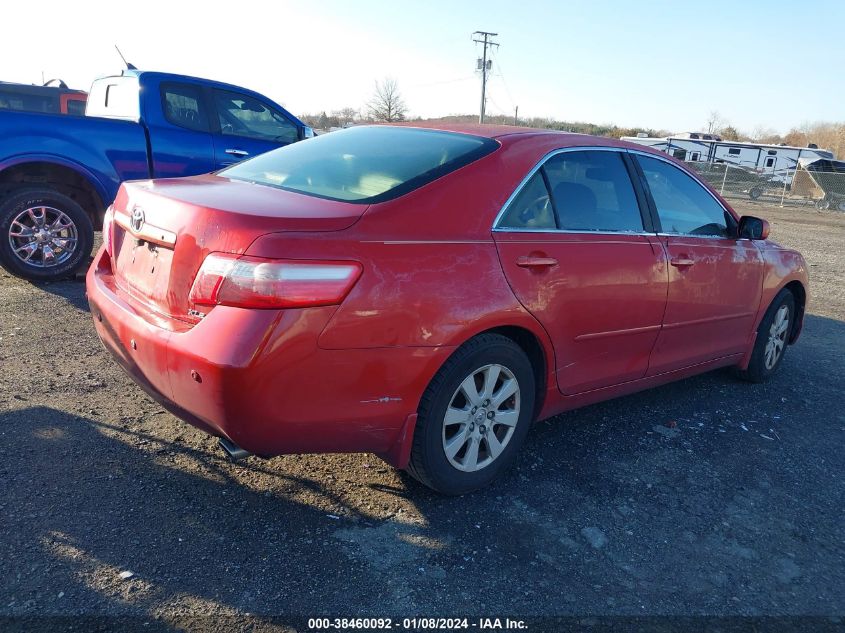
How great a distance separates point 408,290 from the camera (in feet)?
9.02

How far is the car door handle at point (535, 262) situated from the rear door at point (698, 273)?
1.04m

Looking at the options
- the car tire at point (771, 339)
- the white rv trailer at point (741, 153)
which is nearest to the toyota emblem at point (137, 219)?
the car tire at point (771, 339)

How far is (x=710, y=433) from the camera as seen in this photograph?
4.27 meters

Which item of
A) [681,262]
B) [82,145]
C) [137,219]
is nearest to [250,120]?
[82,145]

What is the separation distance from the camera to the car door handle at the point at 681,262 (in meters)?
4.02

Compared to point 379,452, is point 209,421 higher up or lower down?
higher up

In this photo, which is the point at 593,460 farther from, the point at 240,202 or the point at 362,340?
the point at 240,202

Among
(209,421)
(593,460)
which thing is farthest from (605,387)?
(209,421)

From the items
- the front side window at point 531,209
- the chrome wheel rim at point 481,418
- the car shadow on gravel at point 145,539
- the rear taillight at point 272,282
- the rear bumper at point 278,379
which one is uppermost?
the front side window at point 531,209

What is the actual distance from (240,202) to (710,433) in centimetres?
311

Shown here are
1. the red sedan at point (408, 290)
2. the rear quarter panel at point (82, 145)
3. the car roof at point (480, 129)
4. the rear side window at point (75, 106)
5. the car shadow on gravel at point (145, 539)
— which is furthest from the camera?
the rear side window at point (75, 106)

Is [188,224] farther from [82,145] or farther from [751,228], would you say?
[82,145]

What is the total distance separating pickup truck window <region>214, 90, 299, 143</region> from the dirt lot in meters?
3.95

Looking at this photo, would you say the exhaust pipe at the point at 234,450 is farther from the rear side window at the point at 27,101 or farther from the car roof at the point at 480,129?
the rear side window at the point at 27,101
